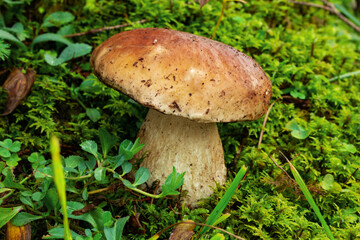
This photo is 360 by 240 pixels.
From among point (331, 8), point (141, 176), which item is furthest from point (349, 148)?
point (331, 8)

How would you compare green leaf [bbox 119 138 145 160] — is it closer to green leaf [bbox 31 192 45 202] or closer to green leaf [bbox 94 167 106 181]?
green leaf [bbox 94 167 106 181]

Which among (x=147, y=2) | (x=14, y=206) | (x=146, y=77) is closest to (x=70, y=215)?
(x=14, y=206)

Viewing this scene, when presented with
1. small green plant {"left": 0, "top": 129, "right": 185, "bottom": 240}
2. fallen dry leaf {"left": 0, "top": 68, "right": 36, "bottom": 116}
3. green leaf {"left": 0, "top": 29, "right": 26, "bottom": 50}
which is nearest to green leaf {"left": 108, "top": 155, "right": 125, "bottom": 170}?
small green plant {"left": 0, "top": 129, "right": 185, "bottom": 240}

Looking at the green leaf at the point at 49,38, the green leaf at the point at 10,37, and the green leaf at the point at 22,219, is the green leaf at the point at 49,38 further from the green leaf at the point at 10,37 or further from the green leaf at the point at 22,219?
the green leaf at the point at 22,219

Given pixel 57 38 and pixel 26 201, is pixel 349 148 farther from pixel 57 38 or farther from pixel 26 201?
pixel 57 38

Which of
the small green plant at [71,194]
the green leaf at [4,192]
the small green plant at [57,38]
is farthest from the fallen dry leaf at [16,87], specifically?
the green leaf at [4,192]
